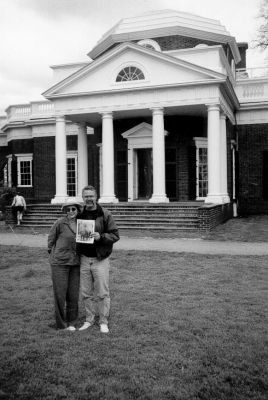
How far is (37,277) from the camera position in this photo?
361 inches

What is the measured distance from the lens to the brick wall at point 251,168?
23.8 metres

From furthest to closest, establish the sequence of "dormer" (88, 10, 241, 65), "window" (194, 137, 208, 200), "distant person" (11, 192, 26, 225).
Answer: "dormer" (88, 10, 241, 65), "window" (194, 137, 208, 200), "distant person" (11, 192, 26, 225)

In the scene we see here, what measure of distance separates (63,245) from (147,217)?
12009mm

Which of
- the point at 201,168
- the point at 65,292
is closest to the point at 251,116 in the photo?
the point at 201,168

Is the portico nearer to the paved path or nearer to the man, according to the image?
the paved path

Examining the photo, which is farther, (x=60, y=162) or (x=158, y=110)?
(x=60, y=162)

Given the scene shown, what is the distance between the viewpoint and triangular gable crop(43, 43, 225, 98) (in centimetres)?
1909

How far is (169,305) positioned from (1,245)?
8132mm

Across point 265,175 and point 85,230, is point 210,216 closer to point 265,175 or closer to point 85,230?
point 265,175

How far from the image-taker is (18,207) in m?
19.1

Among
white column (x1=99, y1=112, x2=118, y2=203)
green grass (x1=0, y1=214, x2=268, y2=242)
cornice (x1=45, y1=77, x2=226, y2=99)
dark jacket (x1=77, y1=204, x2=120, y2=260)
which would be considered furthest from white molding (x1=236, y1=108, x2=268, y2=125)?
dark jacket (x1=77, y1=204, x2=120, y2=260)

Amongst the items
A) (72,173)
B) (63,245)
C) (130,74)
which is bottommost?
(63,245)

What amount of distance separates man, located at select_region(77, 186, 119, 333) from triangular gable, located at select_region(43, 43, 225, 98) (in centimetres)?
1415

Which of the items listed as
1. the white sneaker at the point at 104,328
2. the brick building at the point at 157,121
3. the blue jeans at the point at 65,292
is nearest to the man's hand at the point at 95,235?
the blue jeans at the point at 65,292
